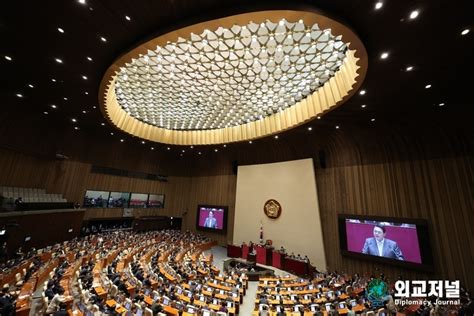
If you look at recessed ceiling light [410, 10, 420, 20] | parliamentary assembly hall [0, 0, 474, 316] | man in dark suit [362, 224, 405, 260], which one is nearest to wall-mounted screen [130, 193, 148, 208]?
parliamentary assembly hall [0, 0, 474, 316]

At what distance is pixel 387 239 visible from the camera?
38.5 feet

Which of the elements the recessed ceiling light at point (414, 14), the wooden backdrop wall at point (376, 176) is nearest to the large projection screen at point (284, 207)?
the wooden backdrop wall at point (376, 176)

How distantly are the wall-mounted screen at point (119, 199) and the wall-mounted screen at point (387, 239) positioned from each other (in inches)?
793

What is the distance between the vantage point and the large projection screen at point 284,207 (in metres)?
15.1

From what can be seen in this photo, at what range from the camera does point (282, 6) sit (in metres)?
5.16

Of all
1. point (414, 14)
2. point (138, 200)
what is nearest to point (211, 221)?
point (138, 200)

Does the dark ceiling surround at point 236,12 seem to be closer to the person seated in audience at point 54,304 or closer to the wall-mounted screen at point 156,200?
the person seated in audience at point 54,304

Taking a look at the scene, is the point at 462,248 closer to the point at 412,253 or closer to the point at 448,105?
the point at 412,253

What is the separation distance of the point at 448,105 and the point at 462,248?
6927mm

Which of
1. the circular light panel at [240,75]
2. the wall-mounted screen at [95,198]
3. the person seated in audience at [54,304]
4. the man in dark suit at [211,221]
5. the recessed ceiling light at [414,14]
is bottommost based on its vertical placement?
the person seated in audience at [54,304]

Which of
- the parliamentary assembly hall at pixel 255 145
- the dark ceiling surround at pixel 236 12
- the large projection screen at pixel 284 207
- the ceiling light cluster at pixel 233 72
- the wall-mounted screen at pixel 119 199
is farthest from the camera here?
the wall-mounted screen at pixel 119 199

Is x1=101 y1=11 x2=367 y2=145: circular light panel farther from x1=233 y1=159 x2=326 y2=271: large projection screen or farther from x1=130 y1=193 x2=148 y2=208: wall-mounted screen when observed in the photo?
x1=130 y1=193 x2=148 y2=208: wall-mounted screen

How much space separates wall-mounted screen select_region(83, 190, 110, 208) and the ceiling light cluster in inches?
351

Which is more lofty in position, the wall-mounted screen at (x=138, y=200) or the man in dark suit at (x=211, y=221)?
the wall-mounted screen at (x=138, y=200)
